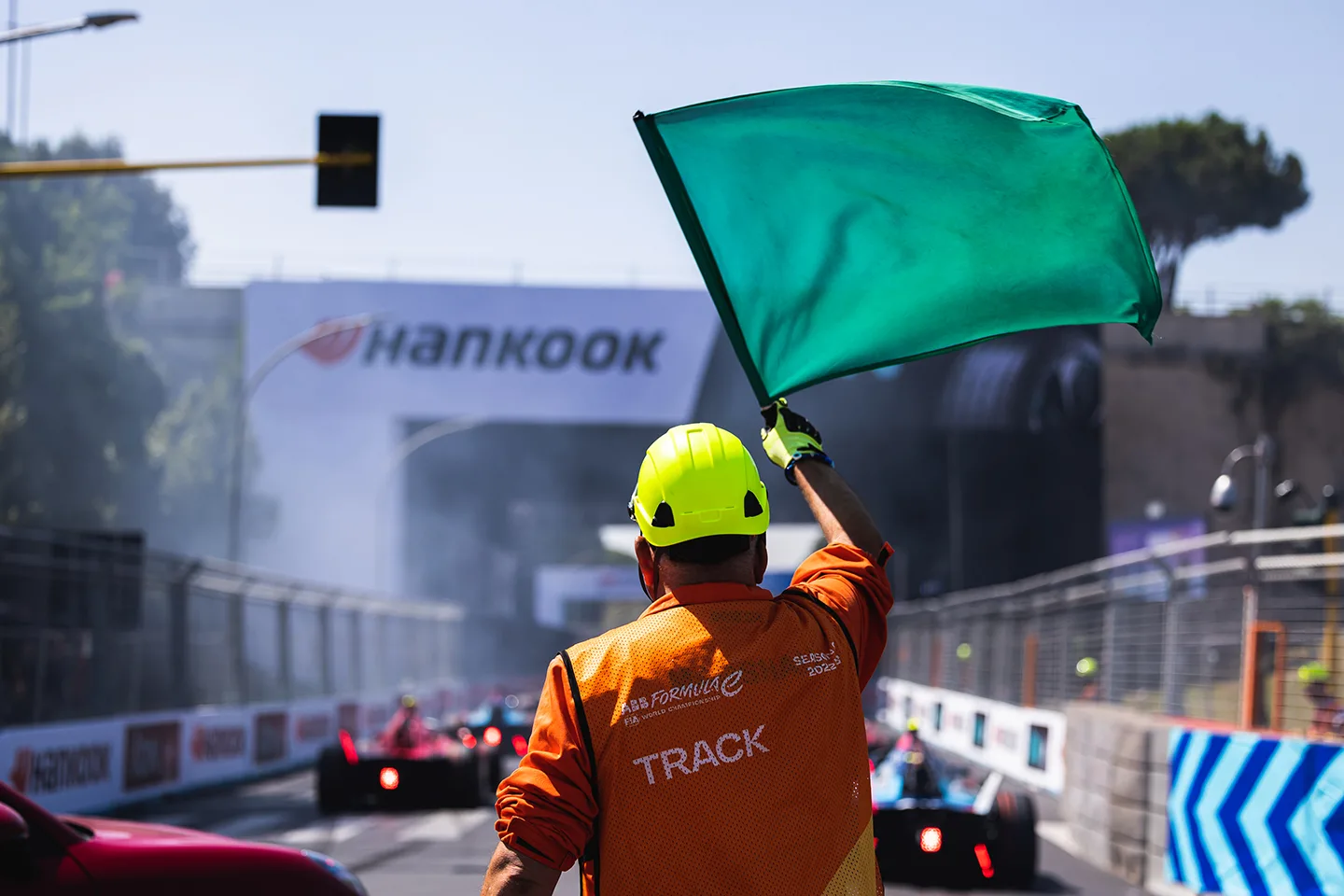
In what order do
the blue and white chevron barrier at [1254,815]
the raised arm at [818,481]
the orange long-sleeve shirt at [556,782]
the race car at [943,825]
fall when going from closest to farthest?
the orange long-sleeve shirt at [556,782]
the raised arm at [818,481]
the blue and white chevron barrier at [1254,815]
the race car at [943,825]

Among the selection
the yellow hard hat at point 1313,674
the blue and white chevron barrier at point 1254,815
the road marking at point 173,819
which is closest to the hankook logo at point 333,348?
the road marking at point 173,819

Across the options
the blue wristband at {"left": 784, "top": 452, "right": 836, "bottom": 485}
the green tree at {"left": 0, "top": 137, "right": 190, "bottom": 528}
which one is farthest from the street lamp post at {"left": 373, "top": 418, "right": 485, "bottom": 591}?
the blue wristband at {"left": 784, "top": 452, "right": 836, "bottom": 485}

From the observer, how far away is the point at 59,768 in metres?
15.2

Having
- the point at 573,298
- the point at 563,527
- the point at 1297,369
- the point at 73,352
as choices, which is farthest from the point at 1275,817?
the point at 563,527

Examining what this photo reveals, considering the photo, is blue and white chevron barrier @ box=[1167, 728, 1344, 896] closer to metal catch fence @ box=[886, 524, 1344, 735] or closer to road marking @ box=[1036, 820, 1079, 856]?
metal catch fence @ box=[886, 524, 1344, 735]

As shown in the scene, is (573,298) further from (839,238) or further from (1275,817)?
(839,238)

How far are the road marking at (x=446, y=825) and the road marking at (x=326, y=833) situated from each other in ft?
1.51

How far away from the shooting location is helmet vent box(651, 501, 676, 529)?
2.90 meters

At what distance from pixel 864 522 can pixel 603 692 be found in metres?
0.74

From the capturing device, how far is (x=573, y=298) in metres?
41.2

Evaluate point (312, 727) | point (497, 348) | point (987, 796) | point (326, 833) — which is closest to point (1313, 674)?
point (987, 796)

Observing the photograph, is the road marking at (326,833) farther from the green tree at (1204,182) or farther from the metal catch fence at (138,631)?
the green tree at (1204,182)

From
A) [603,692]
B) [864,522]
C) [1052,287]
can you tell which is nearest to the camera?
[603,692]

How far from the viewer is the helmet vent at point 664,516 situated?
9.51 ft
